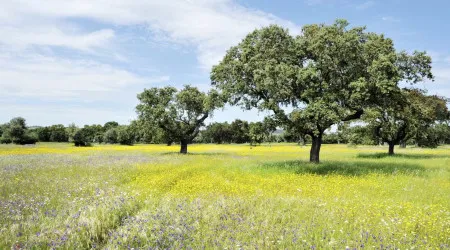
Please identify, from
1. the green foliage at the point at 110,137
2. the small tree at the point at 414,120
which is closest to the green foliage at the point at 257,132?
the small tree at the point at 414,120

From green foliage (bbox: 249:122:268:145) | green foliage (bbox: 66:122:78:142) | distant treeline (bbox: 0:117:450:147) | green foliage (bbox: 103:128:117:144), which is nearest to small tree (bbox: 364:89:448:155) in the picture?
distant treeline (bbox: 0:117:450:147)

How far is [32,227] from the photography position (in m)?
6.74

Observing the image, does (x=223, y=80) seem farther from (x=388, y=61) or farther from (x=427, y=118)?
(x=427, y=118)

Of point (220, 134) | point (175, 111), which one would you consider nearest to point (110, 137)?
point (220, 134)

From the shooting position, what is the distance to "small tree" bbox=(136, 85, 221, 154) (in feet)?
140

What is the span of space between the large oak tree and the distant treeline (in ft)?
5.41

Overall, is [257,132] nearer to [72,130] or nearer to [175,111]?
[175,111]

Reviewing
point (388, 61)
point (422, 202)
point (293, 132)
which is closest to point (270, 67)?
point (293, 132)

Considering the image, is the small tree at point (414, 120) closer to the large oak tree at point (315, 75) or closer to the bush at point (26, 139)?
the large oak tree at point (315, 75)

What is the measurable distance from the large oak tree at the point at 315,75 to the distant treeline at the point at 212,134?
5.41 feet

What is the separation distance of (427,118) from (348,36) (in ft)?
80.0

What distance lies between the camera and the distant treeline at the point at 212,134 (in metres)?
23.4

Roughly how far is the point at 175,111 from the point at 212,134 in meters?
101

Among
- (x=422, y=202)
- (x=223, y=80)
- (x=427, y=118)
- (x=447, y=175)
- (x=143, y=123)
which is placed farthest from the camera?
(x=143, y=123)
